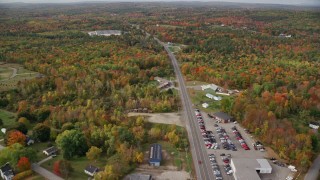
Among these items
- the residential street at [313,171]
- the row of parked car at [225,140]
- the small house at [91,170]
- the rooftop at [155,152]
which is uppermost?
the rooftop at [155,152]

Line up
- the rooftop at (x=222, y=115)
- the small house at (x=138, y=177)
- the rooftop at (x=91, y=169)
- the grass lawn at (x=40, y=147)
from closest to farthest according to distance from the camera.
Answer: the small house at (x=138, y=177), the rooftop at (x=91, y=169), the grass lawn at (x=40, y=147), the rooftop at (x=222, y=115)

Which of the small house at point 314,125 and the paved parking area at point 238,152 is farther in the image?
the small house at point 314,125

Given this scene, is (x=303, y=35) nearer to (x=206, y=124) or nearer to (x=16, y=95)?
(x=206, y=124)

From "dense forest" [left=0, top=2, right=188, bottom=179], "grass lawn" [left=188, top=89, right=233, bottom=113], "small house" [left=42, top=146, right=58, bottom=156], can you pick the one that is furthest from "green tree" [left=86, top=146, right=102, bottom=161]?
"grass lawn" [left=188, top=89, right=233, bottom=113]

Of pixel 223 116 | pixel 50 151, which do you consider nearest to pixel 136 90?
pixel 223 116

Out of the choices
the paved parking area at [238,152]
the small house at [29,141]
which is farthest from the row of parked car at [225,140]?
the small house at [29,141]

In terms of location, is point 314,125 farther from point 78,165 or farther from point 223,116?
point 78,165

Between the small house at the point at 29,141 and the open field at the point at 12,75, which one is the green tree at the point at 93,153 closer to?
the small house at the point at 29,141

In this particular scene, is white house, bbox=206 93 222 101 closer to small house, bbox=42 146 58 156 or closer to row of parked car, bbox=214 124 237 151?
row of parked car, bbox=214 124 237 151
